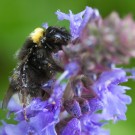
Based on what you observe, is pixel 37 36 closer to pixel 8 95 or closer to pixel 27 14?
pixel 8 95

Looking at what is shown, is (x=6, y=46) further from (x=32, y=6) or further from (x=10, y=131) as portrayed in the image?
(x=10, y=131)

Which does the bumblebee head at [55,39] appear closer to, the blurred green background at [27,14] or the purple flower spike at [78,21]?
the purple flower spike at [78,21]

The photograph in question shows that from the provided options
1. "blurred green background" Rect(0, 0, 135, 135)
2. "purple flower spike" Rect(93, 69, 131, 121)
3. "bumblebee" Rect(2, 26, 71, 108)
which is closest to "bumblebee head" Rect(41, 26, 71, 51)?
"bumblebee" Rect(2, 26, 71, 108)

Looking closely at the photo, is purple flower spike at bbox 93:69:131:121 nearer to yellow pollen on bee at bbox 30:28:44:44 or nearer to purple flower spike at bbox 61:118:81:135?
purple flower spike at bbox 61:118:81:135

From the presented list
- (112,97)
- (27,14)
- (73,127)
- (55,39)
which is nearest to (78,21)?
(55,39)

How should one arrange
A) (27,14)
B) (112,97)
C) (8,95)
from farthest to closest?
(27,14) → (8,95) → (112,97)

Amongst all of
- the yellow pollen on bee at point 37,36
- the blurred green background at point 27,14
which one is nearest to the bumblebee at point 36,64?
the yellow pollen on bee at point 37,36

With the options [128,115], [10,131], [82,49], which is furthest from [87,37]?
[128,115]
